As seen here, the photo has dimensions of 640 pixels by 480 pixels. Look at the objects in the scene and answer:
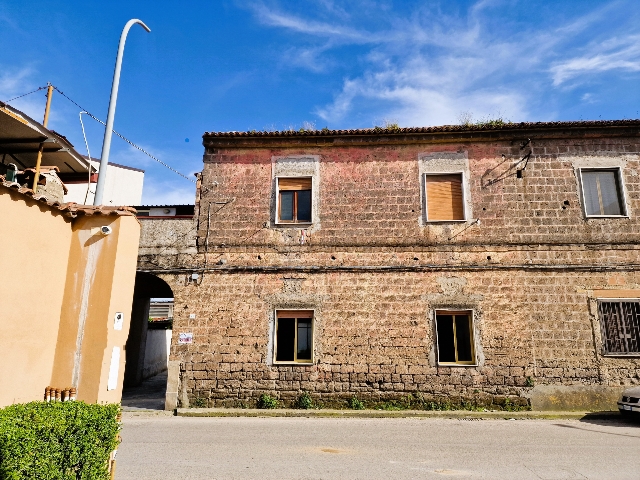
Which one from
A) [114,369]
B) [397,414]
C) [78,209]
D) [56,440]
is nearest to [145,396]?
[397,414]

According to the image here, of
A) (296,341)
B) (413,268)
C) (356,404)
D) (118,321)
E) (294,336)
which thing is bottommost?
(356,404)

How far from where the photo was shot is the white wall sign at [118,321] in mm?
5557

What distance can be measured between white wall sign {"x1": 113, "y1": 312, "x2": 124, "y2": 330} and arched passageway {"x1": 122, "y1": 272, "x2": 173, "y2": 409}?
6.78 meters

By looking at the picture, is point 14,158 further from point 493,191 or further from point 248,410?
point 493,191

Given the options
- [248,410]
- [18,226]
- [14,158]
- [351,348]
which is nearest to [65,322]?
[18,226]

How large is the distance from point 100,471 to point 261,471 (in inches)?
96.1

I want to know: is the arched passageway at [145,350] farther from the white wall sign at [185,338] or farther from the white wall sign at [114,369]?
the white wall sign at [114,369]

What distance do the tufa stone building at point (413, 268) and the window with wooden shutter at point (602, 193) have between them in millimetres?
45

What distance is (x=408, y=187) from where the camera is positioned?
12195 millimetres

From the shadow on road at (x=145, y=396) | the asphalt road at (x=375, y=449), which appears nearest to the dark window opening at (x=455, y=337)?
the asphalt road at (x=375, y=449)

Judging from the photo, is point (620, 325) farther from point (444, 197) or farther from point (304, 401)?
point (304, 401)

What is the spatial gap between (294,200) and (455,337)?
5.80 metres

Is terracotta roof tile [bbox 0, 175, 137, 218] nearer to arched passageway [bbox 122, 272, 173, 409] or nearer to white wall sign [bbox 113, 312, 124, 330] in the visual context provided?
white wall sign [bbox 113, 312, 124, 330]

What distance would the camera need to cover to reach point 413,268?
459 inches
